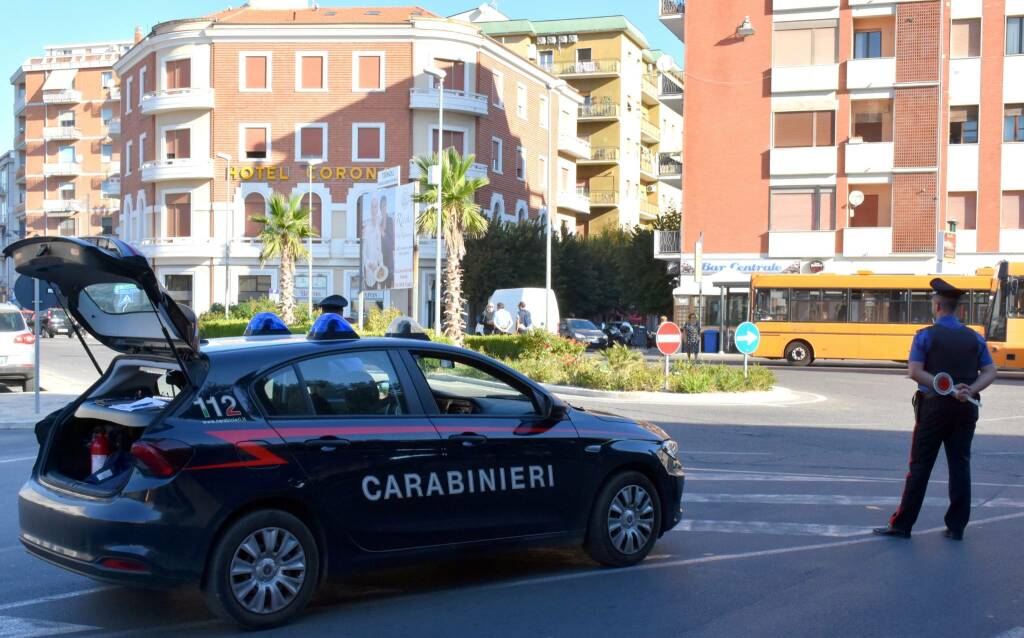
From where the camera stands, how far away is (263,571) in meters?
5.74

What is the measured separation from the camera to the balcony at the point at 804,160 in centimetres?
4428

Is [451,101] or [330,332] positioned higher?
[451,101]

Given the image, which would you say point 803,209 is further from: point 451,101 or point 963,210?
Answer: point 451,101

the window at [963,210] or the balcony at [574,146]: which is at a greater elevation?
the balcony at [574,146]

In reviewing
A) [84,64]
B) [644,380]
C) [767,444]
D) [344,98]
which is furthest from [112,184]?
[767,444]

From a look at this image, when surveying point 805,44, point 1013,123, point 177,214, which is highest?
point 805,44

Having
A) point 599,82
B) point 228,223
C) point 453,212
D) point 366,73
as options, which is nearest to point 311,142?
point 366,73

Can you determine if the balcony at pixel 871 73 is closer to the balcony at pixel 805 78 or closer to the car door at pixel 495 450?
the balcony at pixel 805 78

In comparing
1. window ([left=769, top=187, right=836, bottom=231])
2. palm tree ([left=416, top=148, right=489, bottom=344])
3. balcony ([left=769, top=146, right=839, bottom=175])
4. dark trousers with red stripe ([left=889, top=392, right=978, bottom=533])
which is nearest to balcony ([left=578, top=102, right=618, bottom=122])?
balcony ([left=769, top=146, right=839, bottom=175])

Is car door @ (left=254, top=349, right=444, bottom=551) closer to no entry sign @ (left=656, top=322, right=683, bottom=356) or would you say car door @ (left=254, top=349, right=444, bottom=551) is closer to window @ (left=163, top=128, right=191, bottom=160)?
no entry sign @ (left=656, top=322, right=683, bottom=356)

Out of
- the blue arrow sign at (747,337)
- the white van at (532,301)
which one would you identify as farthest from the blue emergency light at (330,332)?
the white van at (532,301)

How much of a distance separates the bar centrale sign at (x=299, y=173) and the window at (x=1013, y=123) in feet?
98.2

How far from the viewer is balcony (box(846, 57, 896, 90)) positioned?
43.3 m

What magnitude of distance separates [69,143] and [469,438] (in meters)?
99.4
